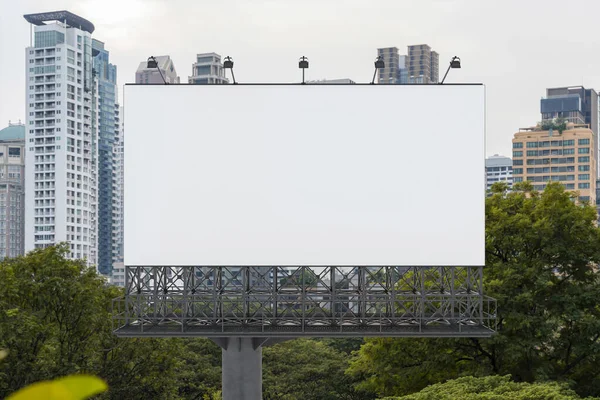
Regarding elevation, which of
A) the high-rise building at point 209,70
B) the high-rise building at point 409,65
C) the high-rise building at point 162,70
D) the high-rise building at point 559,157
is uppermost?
the high-rise building at point 409,65

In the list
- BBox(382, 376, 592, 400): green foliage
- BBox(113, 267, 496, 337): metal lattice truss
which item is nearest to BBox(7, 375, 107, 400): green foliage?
BBox(382, 376, 592, 400): green foliage

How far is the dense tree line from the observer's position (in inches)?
741

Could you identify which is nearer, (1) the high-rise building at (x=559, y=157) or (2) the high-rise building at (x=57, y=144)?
(2) the high-rise building at (x=57, y=144)

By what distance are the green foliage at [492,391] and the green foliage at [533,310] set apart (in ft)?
11.4

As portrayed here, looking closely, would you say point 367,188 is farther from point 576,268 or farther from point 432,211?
point 576,268

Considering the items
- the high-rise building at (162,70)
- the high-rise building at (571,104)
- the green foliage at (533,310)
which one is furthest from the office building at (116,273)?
the green foliage at (533,310)

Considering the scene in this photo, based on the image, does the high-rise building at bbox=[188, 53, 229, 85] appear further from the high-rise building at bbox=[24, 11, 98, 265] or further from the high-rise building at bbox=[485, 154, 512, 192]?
the high-rise building at bbox=[485, 154, 512, 192]

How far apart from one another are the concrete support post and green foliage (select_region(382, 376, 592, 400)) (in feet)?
13.4

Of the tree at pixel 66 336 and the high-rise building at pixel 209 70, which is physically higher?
the high-rise building at pixel 209 70

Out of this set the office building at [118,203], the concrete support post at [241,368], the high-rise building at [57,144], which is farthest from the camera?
the office building at [118,203]

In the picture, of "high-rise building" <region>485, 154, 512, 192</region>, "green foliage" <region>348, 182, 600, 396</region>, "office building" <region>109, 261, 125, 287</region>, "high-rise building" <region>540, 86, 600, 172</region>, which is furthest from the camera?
"high-rise building" <region>485, 154, 512, 192</region>

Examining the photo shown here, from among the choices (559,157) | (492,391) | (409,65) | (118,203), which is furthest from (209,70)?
(492,391)

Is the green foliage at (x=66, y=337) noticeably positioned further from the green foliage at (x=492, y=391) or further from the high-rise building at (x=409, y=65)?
the high-rise building at (x=409, y=65)

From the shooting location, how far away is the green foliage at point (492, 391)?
13141mm
